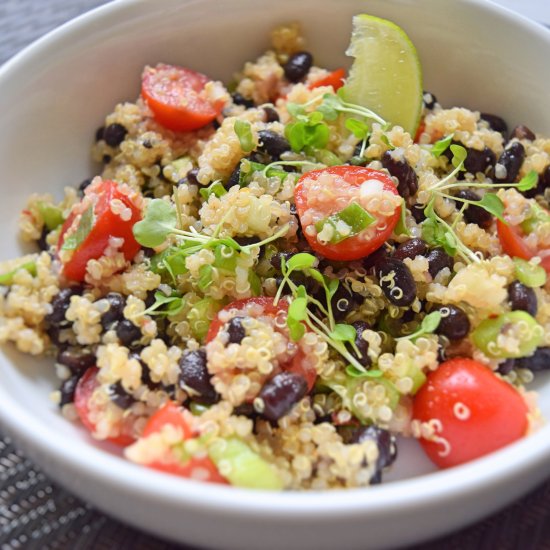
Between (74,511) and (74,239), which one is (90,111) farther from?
(74,511)

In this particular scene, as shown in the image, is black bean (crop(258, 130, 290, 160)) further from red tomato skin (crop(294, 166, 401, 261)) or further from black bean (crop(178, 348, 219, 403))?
black bean (crop(178, 348, 219, 403))

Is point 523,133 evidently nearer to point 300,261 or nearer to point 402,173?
point 402,173

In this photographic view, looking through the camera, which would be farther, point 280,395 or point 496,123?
point 496,123

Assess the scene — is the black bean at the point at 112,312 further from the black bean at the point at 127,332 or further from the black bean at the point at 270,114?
the black bean at the point at 270,114

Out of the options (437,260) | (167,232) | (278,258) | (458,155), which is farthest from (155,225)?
(458,155)

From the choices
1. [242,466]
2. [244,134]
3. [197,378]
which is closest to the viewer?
[242,466]

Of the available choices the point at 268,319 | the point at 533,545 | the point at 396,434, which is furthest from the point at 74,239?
the point at 533,545
